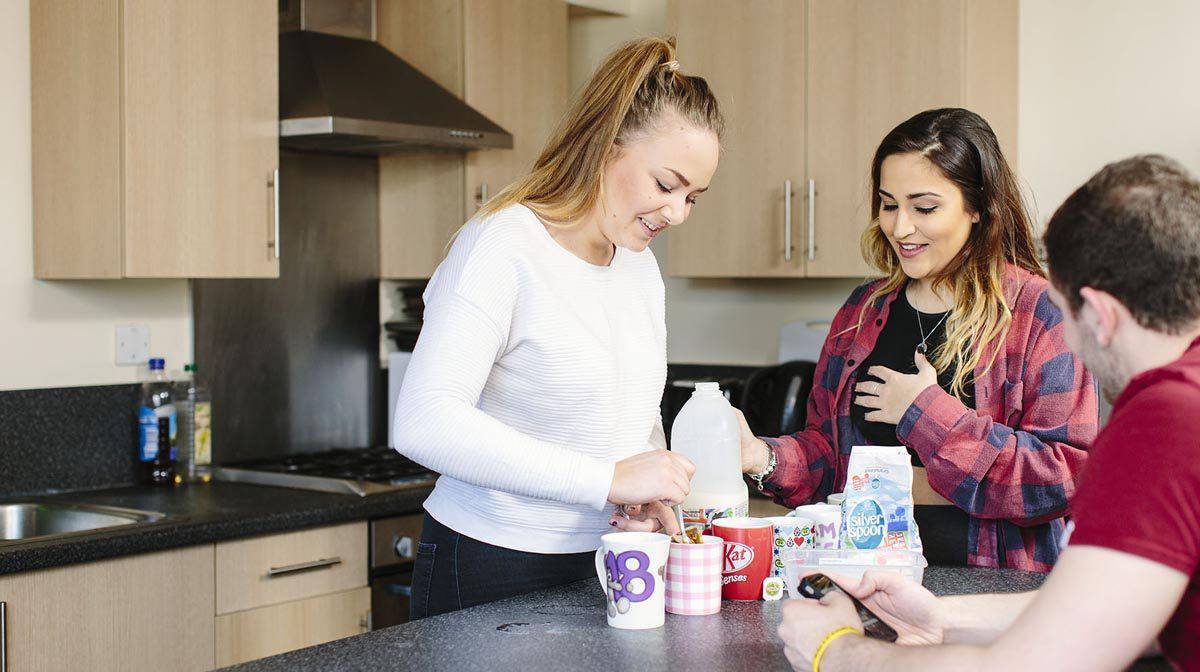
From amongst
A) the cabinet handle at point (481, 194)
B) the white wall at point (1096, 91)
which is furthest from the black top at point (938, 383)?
the cabinet handle at point (481, 194)

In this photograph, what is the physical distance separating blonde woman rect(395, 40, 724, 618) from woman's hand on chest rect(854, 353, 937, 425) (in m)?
0.36

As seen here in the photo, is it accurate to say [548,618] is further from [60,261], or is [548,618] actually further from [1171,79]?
[1171,79]

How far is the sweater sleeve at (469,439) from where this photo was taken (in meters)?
1.43

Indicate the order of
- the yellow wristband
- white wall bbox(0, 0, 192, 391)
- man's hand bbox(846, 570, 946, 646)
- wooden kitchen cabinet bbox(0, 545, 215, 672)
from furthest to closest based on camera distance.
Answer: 1. white wall bbox(0, 0, 192, 391)
2. wooden kitchen cabinet bbox(0, 545, 215, 672)
3. man's hand bbox(846, 570, 946, 646)
4. the yellow wristband

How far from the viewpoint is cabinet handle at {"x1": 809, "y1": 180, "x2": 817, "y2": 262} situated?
3.17m

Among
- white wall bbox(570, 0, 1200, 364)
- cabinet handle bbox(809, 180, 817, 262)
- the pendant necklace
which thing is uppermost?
white wall bbox(570, 0, 1200, 364)

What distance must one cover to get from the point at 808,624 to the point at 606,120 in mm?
731

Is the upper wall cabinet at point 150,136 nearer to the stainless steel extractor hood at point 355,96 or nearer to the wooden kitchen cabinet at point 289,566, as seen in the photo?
the stainless steel extractor hood at point 355,96

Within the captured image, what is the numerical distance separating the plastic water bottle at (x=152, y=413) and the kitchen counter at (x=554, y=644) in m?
1.75

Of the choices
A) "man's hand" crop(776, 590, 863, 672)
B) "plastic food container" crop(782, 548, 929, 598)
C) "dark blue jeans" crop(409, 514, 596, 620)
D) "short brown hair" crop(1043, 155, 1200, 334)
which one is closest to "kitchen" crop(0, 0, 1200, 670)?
"dark blue jeans" crop(409, 514, 596, 620)

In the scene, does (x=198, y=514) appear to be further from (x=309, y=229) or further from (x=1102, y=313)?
(x=1102, y=313)

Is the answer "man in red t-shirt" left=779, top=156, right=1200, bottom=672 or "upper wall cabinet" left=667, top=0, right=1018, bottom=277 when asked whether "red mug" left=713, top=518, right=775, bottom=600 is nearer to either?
"man in red t-shirt" left=779, top=156, right=1200, bottom=672

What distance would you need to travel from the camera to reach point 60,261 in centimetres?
278

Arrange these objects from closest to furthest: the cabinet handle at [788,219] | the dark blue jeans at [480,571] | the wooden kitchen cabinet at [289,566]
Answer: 1. the dark blue jeans at [480,571]
2. the wooden kitchen cabinet at [289,566]
3. the cabinet handle at [788,219]
